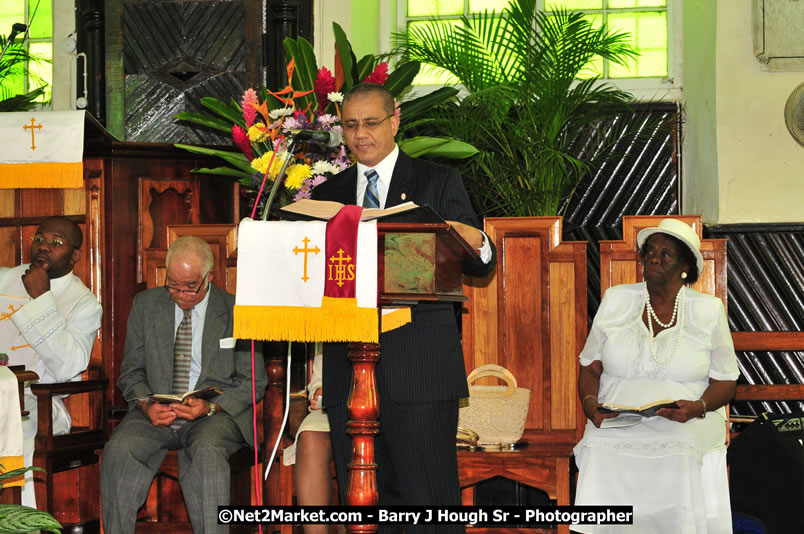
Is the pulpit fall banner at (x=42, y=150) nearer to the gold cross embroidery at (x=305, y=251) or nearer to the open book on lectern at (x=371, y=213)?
the open book on lectern at (x=371, y=213)

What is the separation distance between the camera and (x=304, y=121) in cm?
461

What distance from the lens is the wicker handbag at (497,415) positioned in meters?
4.83

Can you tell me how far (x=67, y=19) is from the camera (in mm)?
7566

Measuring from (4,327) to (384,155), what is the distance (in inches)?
117

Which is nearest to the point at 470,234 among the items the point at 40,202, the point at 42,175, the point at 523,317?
the point at 523,317

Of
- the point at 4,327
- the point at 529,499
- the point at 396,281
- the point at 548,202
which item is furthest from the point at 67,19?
the point at 396,281

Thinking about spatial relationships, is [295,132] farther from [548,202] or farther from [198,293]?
[548,202]

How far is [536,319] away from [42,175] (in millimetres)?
2780

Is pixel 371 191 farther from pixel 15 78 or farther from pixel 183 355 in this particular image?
pixel 15 78

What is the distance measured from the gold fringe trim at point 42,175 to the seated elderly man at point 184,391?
904 mm

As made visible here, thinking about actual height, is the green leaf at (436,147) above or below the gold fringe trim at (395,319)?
above

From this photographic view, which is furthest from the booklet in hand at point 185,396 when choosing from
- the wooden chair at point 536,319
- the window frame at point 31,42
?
the window frame at point 31,42

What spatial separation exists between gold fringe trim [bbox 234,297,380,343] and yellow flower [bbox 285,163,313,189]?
1628mm

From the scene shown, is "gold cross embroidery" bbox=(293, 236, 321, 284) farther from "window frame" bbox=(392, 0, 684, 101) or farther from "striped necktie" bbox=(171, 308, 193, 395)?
"window frame" bbox=(392, 0, 684, 101)
